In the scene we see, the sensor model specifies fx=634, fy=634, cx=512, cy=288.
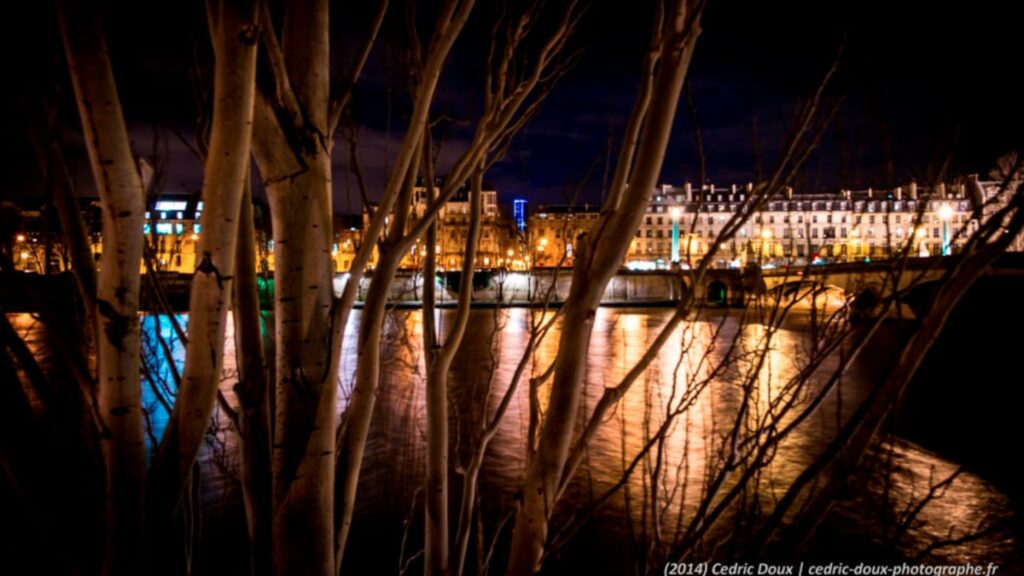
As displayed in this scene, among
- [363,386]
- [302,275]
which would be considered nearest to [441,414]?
[363,386]

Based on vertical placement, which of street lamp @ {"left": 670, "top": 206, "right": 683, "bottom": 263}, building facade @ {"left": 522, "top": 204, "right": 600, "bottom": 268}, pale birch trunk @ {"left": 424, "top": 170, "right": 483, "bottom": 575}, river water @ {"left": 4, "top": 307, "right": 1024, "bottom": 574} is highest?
street lamp @ {"left": 670, "top": 206, "right": 683, "bottom": 263}

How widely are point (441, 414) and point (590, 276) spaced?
4.00ft

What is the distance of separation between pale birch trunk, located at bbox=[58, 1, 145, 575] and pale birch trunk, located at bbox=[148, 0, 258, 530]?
9 centimetres

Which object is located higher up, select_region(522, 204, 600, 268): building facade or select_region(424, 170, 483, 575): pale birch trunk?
select_region(522, 204, 600, 268): building facade

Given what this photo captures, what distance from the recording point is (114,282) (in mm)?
1914

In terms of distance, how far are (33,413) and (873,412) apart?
298 centimetres

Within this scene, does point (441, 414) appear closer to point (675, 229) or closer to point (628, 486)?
point (628, 486)

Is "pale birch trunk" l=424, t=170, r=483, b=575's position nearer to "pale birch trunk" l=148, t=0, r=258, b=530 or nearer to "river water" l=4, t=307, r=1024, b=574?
"river water" l=4, t=307, r=1024, b=574

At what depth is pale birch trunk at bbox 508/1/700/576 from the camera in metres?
1.93

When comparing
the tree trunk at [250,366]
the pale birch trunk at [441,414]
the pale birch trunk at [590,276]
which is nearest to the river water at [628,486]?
the pale birch trunk at [441,414]

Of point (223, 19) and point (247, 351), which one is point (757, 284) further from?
point (223, 19)

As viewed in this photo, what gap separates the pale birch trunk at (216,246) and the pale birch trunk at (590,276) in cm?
107

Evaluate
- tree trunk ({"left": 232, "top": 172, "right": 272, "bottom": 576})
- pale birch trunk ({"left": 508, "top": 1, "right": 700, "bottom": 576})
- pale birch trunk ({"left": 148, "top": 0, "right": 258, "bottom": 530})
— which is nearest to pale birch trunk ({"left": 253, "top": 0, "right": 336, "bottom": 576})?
pale birch trunk ({"left": 148, "top": 0, "right": 258, "bottom": 530})

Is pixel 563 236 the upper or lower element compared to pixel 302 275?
upper
